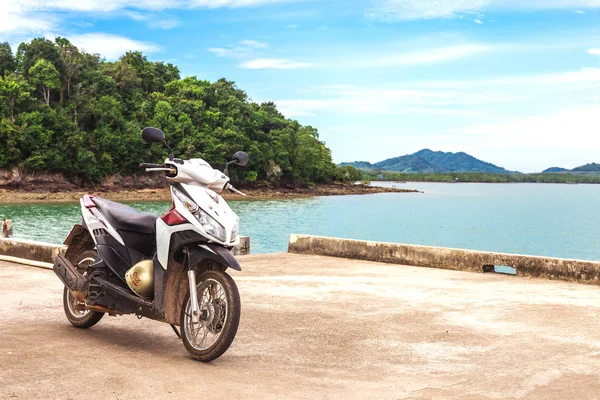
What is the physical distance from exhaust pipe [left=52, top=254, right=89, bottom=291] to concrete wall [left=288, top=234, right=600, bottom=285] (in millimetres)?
6331

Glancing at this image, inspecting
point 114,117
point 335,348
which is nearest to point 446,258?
point 335,348

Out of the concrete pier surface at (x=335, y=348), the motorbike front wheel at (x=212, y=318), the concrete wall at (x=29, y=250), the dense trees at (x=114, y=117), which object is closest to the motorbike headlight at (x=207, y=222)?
the motorbike front wheel at (x=212, y=318)

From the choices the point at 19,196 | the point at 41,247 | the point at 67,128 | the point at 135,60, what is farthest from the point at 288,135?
the point at 41,247

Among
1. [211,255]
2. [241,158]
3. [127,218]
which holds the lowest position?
[211,255]

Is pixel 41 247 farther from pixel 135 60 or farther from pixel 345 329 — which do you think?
pixel 135 60

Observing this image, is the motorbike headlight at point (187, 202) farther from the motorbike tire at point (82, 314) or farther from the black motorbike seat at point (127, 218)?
the motorbike tire at point (82, 314)

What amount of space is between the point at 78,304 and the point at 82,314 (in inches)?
5.7

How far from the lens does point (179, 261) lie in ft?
16.5

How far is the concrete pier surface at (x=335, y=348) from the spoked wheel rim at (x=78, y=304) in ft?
0.56

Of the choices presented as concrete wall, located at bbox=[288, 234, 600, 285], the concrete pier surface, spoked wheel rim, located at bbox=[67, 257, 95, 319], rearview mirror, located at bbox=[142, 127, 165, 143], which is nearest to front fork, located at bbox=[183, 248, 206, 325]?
the concrete pier surface

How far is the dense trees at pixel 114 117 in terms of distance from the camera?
7781 centimetres

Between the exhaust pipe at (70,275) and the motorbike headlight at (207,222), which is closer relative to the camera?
the motorbike headlight at (207,222)

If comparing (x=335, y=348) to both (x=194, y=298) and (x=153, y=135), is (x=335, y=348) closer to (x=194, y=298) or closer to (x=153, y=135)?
(x=194, y=298)

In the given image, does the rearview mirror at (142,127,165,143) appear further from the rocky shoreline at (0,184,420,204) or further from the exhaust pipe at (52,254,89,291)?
the rocky shoreline at (0,184,420,204)
